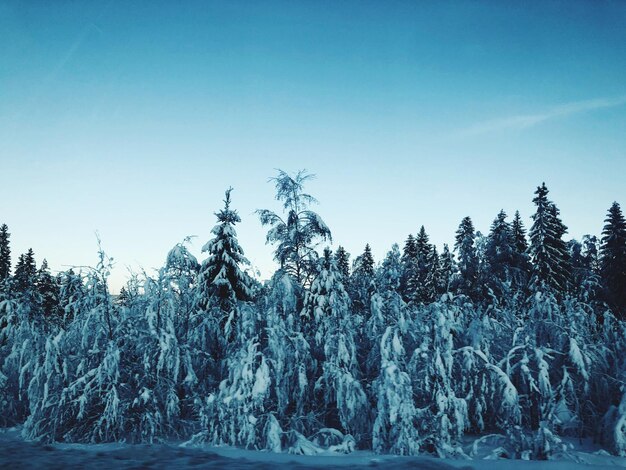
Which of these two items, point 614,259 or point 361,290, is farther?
point 614,259

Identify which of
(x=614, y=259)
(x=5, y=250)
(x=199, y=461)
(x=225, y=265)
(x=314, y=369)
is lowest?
(x=199, y=461)

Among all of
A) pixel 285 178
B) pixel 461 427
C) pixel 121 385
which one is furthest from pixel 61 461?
pixel 285 178

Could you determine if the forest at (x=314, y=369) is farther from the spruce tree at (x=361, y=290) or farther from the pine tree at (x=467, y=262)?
the pine tree at (x=467, y=262)

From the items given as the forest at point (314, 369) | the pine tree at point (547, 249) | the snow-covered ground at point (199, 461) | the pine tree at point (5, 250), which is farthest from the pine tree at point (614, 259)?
the pine tree at point (5, 250)

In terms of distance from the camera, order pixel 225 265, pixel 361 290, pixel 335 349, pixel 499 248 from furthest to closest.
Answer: pixel 499 248
pixel 225 265
pixel 361 290
pixel 335 349

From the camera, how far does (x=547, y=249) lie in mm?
28781

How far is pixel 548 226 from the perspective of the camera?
29250 millimetres

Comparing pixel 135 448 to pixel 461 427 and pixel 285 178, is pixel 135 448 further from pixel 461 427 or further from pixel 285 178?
pixel 285 178

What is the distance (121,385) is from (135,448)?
428 cm

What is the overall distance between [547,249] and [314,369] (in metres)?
26.4

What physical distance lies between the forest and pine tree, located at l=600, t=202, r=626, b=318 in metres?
20.4

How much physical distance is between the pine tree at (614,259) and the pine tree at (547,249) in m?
2.38

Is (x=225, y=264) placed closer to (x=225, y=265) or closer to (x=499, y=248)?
(x=225, y=265)

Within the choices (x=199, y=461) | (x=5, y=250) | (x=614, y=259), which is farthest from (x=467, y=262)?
(x=5, y=250)
